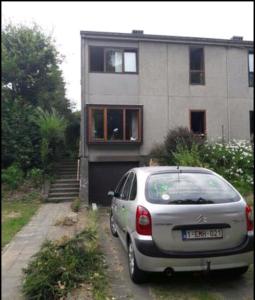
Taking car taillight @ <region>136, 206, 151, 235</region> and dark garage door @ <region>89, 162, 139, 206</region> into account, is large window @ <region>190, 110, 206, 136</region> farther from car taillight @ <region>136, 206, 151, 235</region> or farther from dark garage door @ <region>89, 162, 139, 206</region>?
car taillight @ <region>136, 206, 151, 235</region>

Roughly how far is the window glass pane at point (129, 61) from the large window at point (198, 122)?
374cm

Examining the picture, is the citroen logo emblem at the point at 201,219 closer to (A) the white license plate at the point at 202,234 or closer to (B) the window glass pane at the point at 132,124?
(A) the white license plate at the point at 202,234

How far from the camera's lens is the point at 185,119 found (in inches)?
693

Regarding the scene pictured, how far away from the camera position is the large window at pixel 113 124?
53.9ft

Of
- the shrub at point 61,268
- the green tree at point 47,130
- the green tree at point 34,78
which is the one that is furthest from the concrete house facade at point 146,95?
the shrub at point 61,268

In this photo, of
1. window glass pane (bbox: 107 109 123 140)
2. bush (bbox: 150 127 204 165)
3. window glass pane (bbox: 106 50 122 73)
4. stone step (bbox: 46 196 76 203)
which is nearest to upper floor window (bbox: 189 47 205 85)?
bush (bbox: 150 127 204 165)

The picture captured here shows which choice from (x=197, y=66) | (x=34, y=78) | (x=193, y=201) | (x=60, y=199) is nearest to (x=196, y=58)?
(x=197, y=66)

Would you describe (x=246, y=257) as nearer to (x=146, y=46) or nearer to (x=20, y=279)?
(x=20, y=279)

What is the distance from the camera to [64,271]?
4.71m

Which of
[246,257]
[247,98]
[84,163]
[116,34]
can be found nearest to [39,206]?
[84,163]

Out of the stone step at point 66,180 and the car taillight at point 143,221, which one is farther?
the stone step at point 66,180

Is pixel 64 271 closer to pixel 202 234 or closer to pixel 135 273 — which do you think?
pixel 135 273

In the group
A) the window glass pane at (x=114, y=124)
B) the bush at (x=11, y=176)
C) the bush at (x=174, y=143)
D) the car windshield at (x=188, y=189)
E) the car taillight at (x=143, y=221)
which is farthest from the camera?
the window glass pane at (x=114, y=124)

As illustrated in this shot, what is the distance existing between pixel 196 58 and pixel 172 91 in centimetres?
240
